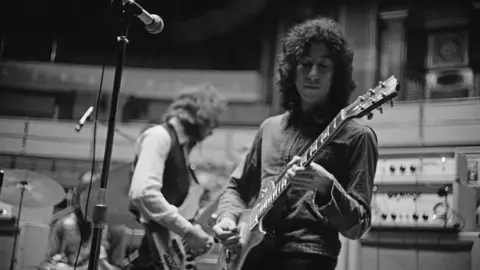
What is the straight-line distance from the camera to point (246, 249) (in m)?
1.84

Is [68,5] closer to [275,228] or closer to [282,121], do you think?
[282,121]

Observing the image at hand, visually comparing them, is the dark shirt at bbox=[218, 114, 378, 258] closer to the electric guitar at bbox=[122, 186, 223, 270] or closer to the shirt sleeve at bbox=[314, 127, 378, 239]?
the shirt sleeve at bbox=[314, 127, 378, 239]

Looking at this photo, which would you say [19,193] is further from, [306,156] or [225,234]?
[306,156]

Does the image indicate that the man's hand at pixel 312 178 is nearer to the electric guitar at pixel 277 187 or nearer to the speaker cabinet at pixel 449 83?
the electric guitar at pixel 277 187

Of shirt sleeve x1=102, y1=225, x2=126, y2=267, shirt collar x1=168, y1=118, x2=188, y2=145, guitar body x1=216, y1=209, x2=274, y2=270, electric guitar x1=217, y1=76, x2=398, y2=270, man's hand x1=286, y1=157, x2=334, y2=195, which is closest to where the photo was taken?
man's hand x1=286, y1=157, x2=334, y2=195

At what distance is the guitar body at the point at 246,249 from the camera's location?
1.79 metres

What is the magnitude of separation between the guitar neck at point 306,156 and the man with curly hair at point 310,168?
29 mm

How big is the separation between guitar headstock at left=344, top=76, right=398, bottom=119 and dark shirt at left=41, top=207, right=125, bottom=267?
264 centimetres

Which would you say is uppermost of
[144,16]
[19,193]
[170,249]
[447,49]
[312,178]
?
[447,49]

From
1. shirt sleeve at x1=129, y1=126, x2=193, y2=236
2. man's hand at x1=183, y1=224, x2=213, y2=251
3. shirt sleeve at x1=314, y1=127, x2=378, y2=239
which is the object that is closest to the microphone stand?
shirt sleeve at x1=129, y1=126, x2=193, y2=236

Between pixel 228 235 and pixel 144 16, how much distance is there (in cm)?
91

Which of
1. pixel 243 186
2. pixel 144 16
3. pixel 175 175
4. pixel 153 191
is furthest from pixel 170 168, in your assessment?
pixel 144 16

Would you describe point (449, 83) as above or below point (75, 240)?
above

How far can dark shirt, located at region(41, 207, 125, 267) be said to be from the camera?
3.87 meters
